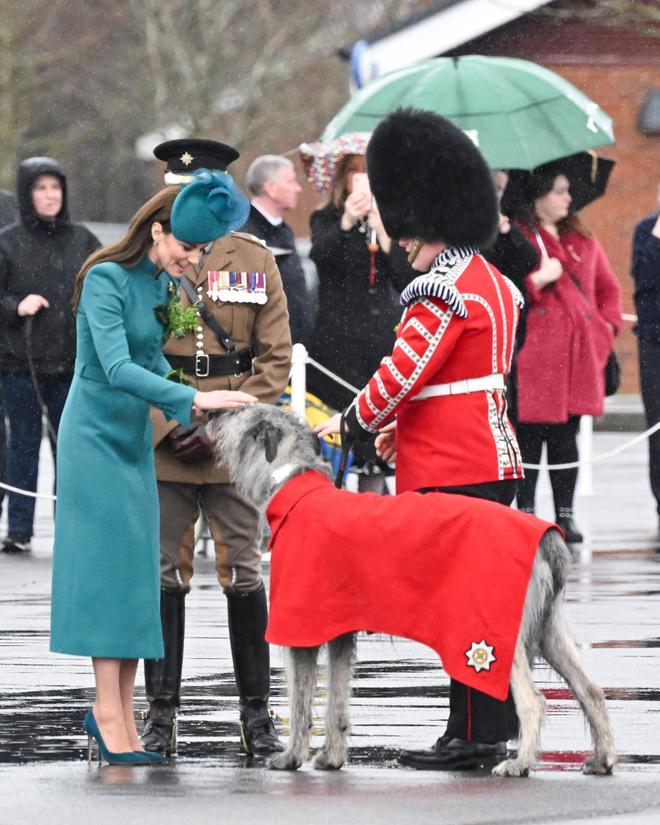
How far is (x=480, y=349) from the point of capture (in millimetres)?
8109

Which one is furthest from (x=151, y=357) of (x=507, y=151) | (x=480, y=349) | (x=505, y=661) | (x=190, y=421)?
(x=507, y=151)

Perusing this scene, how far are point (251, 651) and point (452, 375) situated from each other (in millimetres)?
1319

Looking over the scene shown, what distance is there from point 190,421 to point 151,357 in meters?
0.32

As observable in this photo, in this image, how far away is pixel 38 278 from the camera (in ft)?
49.1

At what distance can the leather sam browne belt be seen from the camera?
865cm

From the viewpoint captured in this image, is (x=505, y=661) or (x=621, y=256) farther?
(x=621, y=256)

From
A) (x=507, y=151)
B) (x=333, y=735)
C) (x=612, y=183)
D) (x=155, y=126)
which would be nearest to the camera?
(x=333, y=735)

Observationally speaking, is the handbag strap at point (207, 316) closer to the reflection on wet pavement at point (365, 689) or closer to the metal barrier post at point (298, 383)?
the reflection on wet pavement at point (365, 689)

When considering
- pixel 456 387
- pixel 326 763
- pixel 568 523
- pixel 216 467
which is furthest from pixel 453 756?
pixel 568 523

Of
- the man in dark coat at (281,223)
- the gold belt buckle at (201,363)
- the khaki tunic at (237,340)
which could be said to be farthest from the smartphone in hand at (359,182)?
the gold belt buckle at (201,363)

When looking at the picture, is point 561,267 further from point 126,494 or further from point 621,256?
point 621,256

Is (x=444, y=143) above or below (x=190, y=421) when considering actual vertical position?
above

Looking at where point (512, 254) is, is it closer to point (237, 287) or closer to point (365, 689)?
point (365, 689)

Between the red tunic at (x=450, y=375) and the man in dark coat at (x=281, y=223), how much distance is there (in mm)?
5923
